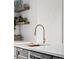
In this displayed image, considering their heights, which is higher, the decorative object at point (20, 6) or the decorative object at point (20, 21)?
the decorative object at point (20, 6)

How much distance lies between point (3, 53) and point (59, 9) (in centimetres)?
239

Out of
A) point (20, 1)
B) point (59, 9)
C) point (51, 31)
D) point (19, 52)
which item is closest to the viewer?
point (19, 52)

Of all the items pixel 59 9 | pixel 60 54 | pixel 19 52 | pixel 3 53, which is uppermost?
pixel 59 9

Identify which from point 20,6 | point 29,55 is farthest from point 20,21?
point 29,55

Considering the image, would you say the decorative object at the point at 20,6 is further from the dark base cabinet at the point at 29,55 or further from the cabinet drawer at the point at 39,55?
the cabinet drawer at the point at 39,55

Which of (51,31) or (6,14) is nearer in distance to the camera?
(6,14)

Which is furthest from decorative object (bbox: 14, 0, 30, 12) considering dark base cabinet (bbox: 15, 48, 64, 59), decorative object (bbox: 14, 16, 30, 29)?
dark base cabinet (bbox: 15, 48, 64, 59)

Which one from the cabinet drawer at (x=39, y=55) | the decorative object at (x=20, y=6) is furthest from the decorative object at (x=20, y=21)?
the cabinet drawer at (x=39, y=55)

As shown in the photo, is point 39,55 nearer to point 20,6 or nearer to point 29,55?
point 29,55

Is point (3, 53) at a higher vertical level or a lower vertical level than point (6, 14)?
lower

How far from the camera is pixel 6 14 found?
32.3 inches
